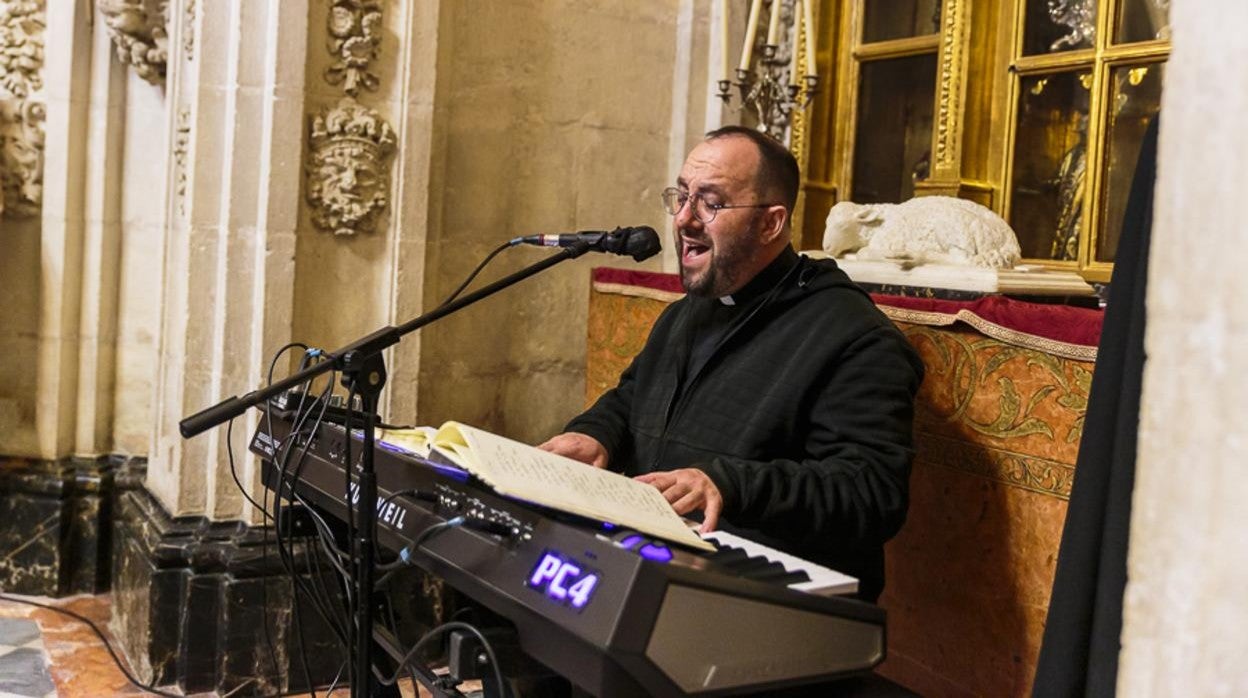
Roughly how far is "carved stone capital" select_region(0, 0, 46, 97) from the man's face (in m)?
2.80

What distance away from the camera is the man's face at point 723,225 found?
2645mm

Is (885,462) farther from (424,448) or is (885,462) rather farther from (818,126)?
(818,126)

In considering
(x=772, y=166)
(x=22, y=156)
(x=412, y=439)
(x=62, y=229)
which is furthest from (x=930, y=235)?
(x=22, y=156)

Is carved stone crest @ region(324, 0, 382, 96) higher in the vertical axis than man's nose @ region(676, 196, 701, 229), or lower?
higher

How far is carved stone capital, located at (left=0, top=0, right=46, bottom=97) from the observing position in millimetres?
4344

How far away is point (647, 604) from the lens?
4.59 feet

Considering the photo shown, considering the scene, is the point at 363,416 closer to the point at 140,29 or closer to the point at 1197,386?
the point at 1197,386

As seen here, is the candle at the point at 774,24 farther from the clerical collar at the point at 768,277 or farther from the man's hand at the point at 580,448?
the man's hand at the point at 580,448

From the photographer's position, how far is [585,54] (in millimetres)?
4141

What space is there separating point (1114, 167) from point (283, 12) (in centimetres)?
230

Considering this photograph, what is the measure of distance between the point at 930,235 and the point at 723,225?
2.45 feet

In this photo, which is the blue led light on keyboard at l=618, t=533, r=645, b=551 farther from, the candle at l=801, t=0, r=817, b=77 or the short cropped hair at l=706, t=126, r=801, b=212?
the candle at l=801, t=0, r=817, b=77

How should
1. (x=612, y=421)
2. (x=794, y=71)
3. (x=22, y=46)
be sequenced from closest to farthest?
(x=612, y=421) → (x=794, y=71) → (x=22, y=46)

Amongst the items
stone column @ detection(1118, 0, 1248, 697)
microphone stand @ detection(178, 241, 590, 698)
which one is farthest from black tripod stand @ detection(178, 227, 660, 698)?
stone column @ detection(1118, 0, 1248, 697)
